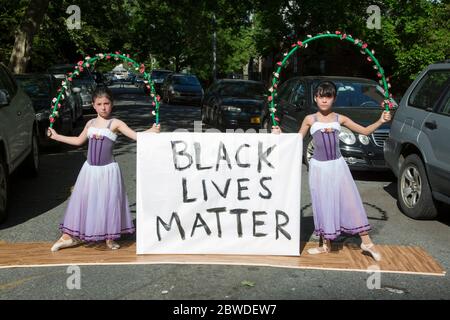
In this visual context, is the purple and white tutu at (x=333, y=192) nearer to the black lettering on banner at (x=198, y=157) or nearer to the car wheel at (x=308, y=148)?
the black lettering on banner at (x=198, y=157)

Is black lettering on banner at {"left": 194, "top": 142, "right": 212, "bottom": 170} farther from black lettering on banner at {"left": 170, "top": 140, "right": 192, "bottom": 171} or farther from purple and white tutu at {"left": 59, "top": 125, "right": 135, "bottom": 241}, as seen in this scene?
purple and white tutu at {"left": 59, "top": 125, "right": 135, "bottom": 241}

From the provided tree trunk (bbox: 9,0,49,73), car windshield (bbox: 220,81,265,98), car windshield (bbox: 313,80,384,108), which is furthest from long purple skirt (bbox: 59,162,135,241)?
tree trunk (bbox: 9,0,49,73)

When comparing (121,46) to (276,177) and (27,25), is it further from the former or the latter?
(276,177)

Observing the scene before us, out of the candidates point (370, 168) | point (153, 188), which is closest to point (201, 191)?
point (153, 188)

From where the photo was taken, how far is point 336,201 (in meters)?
4.95

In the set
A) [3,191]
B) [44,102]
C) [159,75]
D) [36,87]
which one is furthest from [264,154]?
[159,75]

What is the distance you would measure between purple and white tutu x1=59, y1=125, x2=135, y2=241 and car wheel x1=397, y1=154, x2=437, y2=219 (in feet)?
11.6

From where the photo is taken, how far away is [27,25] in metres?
18.5

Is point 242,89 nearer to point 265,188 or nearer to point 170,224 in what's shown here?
point 265,188

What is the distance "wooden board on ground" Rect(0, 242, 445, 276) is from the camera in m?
4.86

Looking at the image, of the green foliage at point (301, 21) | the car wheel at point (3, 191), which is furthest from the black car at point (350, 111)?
the green foliage at point (301, 21)

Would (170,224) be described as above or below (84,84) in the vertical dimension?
below

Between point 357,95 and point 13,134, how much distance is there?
5980 mm

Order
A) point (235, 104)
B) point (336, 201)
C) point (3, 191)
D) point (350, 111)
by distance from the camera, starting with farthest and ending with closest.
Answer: point (235, 104), point (350, 111), point (3, 191), point (336, 201)
